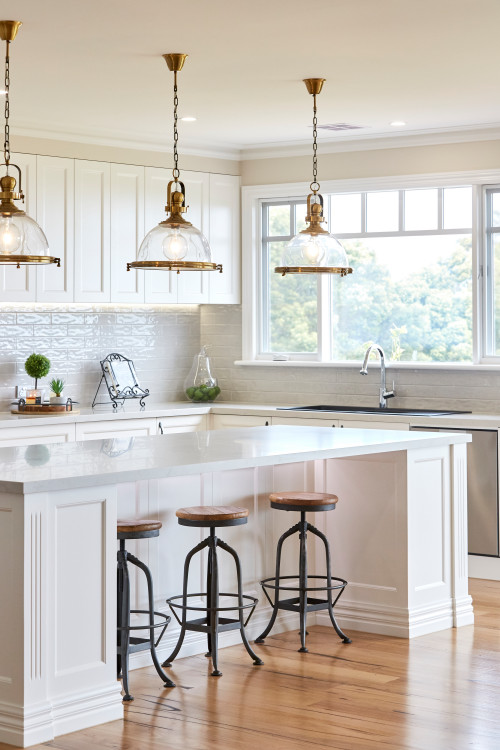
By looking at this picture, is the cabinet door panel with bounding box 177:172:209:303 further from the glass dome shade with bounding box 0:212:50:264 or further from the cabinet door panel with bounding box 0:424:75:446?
the glass dome shade with bounding box 0:212:50:264

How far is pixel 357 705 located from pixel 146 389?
4.21m

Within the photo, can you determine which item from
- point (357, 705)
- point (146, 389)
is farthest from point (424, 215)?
point (357, 705)

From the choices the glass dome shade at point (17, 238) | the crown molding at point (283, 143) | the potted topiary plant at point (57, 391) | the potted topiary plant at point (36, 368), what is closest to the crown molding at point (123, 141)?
the crown molding at point (283, 143)

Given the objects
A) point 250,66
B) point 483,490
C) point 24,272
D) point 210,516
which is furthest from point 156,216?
point 210,516

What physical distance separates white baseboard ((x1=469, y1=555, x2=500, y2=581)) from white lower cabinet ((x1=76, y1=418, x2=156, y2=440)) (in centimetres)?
213

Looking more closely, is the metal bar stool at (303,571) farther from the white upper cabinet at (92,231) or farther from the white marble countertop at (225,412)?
the white upper cabinet at (92,231)

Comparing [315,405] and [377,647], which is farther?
[315,405]

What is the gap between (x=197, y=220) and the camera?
800 cm

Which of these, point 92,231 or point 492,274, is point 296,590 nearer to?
point 492,274

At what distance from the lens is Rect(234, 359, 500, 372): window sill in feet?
23.9

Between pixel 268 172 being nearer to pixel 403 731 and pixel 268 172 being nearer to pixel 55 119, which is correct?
pixel 55 119

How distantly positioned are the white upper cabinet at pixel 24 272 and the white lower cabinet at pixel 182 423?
1.14 metres

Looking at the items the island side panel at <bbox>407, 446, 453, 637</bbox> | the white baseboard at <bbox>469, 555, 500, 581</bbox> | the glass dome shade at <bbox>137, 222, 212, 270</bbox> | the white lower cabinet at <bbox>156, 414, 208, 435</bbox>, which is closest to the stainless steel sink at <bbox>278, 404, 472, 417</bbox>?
the white lower cabinet at <bbox>156, 414, 208, 435</bbox>

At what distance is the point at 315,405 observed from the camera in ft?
26.2
